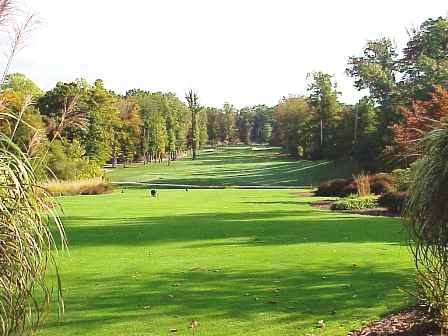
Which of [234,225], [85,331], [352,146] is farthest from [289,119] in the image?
[85,331]

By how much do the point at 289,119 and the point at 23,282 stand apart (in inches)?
3496

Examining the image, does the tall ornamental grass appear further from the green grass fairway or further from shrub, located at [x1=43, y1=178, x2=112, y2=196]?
shrub, located at [x1=43, y1=178, x2=112, y2=196]

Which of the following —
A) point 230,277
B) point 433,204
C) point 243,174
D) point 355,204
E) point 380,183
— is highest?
point 433,204

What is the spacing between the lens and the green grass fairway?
703cm

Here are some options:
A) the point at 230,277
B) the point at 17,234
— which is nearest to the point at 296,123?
the point at 230,277

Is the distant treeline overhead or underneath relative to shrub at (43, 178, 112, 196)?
overhead

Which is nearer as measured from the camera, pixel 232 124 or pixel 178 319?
pixel 178 319

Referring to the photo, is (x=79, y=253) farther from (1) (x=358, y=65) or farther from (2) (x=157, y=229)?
(1) (x=358, y=65)

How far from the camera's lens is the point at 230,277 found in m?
9.85

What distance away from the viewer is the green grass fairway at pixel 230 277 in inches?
277

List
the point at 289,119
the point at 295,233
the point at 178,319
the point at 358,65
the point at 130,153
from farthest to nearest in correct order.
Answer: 1. the point at 289,119
2. the point at 130,153
3. the point at 358,65
4. the point at 295,233
5. the point at 178,319

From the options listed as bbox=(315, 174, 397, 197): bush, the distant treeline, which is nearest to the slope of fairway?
the distant treeline

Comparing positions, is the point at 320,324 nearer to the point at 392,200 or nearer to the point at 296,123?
the point at 392,200

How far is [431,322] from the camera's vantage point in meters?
6.15
